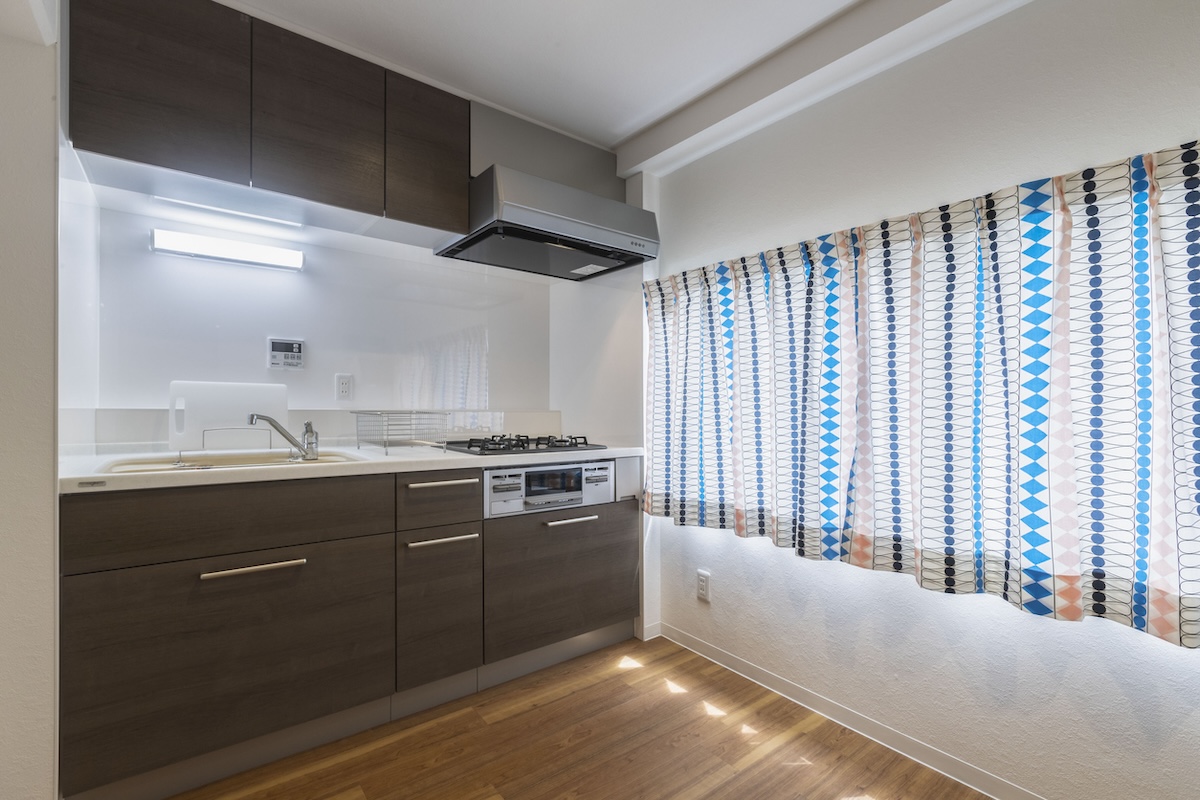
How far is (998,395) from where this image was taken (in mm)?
1549

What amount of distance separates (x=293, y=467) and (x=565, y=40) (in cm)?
171

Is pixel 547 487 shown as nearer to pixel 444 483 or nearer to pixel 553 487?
pixel 553 487

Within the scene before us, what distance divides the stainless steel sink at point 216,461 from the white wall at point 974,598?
1.67m

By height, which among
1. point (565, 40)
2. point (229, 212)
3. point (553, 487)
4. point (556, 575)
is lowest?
point (556, 575)

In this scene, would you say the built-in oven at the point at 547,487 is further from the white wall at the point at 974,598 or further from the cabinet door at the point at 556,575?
the white wall at the point at 974,598

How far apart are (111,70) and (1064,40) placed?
2630 mm

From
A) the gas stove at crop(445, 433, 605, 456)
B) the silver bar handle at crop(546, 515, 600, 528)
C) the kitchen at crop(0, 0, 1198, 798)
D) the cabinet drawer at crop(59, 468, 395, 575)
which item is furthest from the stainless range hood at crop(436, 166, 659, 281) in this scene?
the silver bar handle at crop(546, 515, 600, 528)

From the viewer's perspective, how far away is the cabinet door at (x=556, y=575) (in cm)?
208

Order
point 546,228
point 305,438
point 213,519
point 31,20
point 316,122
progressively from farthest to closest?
point 546,228, point 305,438, point 316,122, point 213,519, point 31,20

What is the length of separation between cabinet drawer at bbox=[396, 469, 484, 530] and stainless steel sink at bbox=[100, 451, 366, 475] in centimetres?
21

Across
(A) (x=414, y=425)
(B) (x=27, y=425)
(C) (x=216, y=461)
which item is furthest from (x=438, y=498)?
(B) (x=27, y=425)

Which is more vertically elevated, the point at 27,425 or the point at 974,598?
the point at 27,425

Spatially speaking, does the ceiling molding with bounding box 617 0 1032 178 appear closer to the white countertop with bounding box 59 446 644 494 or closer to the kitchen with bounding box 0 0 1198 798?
the kitchen with bounding box 0 0 1198 798

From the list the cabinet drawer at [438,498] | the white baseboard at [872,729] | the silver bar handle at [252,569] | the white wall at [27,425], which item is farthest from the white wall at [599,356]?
the white wall at [27,425]
